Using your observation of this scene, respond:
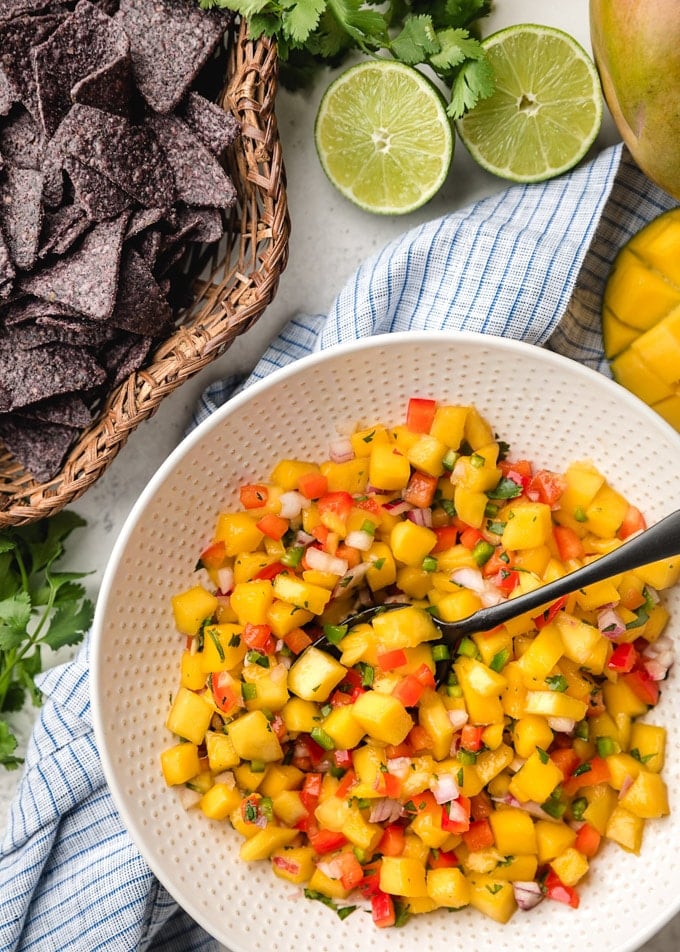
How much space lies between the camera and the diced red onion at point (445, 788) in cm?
193

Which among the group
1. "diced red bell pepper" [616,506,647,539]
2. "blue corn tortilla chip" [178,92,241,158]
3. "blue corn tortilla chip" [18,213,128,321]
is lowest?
"diced red bell pepper" [616,506,647,539]

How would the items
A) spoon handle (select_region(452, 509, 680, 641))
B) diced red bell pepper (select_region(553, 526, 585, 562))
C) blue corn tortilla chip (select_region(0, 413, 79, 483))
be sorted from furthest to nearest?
1. blue corn tortilla chip (select_region(0, 413, 79, 483))
2. diced red bell pepper (select_region(553, 526, 585, 562))
3. spoon handle (select_region(452, 509, 680, 641))

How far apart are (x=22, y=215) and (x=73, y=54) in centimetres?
37

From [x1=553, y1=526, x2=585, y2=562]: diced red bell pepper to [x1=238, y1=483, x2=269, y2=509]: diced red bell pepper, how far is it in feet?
2.04

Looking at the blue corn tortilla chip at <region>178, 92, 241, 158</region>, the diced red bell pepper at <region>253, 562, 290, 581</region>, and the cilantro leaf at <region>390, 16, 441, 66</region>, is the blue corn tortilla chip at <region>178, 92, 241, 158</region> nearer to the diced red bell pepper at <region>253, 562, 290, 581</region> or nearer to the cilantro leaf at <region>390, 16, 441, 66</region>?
the cilantro leaf at <region>390, 16, 441, 66</region>

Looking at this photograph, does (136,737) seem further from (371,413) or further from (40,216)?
(40,216)

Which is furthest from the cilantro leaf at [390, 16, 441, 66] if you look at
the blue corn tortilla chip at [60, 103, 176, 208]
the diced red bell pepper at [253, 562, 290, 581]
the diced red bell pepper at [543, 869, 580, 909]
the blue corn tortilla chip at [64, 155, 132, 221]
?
the diced red bell pepper at [543, 869, 580, 909]

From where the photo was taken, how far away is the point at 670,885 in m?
1.94

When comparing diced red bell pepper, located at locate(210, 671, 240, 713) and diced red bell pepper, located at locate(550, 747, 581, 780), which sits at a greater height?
diced red bell pepper, located at locate(210, 671, 240, 713)

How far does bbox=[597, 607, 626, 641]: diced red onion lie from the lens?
6.29ft

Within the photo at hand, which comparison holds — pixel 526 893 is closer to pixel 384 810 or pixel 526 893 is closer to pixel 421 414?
pixel 384 810

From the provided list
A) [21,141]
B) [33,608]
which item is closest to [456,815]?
[33,608]

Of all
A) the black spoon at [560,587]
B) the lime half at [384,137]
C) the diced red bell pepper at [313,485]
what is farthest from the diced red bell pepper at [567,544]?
the lime half at [384,137]

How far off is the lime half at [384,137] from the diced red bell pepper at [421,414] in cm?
52
